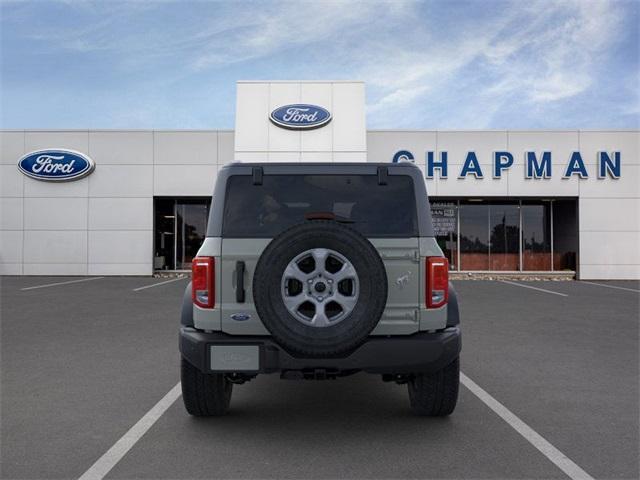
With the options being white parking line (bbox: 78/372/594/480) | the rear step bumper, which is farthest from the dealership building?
the rear step bumper

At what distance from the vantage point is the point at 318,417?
14.6 feet

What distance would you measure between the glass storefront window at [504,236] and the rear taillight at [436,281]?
65.7ft

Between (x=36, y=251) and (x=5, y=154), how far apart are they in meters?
4.16

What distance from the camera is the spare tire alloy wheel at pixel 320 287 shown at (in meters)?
3.51

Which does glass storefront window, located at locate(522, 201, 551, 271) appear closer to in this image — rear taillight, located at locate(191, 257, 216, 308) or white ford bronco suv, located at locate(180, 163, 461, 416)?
white ford bronco suv, located at locate(180, 163, 461, 416)

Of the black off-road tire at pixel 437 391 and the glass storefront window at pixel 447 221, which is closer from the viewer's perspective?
the black off-road tire at pixel 437 391

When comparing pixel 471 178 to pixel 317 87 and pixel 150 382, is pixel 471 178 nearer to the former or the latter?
pixel 317 87

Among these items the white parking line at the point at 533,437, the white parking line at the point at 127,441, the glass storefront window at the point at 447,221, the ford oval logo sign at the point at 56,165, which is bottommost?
the white parking line at the point at 127,441

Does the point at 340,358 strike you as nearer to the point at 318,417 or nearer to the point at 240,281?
the point at 240,281

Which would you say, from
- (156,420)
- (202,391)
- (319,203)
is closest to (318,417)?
(202,391)

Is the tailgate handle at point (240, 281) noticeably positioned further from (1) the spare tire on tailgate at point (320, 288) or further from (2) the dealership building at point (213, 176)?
(2) the dealership building at point (213, 176)

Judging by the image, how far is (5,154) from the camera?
71.7 feet

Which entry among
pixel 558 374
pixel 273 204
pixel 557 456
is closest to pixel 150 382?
pixel 273 204

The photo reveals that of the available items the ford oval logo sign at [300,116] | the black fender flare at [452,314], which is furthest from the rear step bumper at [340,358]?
the ford oval logo sign at [300,116]
